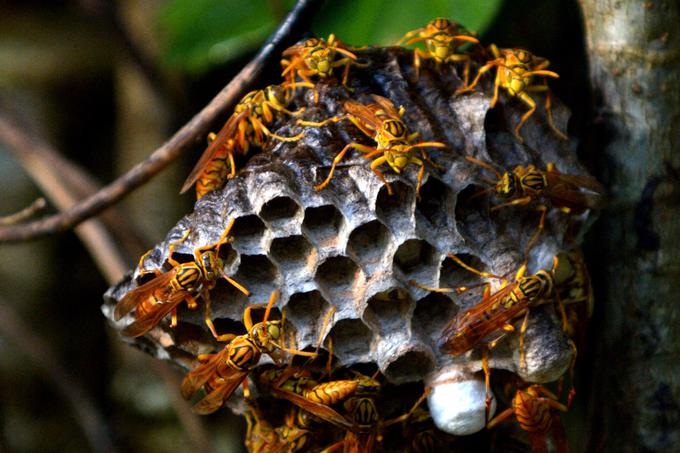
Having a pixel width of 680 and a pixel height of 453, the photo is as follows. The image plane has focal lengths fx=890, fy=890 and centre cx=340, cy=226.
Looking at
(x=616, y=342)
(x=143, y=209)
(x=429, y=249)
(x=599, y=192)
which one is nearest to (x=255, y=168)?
(x=429, y=249)

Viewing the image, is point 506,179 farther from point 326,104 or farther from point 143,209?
point 143,209

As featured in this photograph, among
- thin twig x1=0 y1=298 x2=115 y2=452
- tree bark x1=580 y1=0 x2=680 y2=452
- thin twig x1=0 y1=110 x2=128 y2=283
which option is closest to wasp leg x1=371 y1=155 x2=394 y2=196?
tree bark x1=580 y1=0 x2=680 y2=452

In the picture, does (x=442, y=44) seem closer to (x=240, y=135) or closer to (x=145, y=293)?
(x=240, y=135)

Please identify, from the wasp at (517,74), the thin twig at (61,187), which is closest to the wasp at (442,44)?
the wasp at (517,74)

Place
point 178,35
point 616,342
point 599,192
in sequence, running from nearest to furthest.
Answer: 1. point 599,192
2. point 616,342
3. point 178,35

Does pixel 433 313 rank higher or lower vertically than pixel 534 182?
lower

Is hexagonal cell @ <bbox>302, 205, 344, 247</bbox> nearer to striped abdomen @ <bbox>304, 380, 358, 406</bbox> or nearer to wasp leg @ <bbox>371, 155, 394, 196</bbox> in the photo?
wasp leg @ <bbox>371, 155, 394, 196</bbox>

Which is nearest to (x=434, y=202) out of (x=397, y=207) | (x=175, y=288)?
(x=397, y=207)

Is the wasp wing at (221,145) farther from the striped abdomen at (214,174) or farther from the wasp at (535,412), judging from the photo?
the wasp at (535,412)
